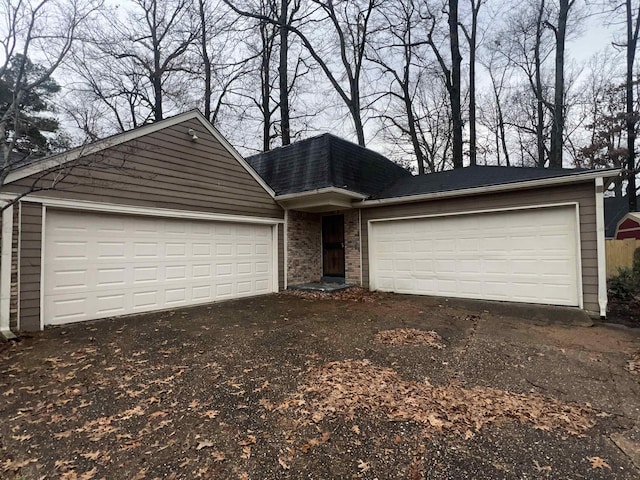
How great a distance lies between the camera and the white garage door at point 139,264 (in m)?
5.52

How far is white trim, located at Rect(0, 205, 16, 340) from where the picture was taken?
4828 mm

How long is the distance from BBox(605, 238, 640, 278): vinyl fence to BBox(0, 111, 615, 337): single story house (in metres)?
6.62

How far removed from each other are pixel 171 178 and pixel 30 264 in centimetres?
287

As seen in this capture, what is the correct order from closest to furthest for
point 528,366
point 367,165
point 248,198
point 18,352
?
1. point 528,366
2. point 18,352
3. point 248,198
4. point 367,165

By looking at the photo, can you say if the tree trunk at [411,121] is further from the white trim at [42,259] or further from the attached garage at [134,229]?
the white trim at [42,259]

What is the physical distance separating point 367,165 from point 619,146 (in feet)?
49.0

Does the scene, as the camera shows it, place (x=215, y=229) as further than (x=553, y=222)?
Yes

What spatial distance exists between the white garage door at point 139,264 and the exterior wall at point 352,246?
8.55ft

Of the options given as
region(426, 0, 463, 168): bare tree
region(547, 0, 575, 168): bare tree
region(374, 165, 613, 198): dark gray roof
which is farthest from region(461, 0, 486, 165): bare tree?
region(374, 165, 613, 198): dark gray roof

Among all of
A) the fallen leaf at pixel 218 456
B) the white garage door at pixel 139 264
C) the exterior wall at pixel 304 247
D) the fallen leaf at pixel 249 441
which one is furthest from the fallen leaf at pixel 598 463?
the exterior wall at pixel 304 247

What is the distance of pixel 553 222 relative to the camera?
648 cm

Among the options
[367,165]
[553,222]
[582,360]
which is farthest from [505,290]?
[367,165]

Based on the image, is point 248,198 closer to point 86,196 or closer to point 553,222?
point 86,196

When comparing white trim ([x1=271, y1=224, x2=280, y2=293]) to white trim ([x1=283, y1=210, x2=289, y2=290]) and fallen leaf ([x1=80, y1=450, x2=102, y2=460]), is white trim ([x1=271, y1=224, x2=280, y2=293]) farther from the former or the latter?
fallen leaf ([x1=80, y1=450, x2=102, y2=460])
